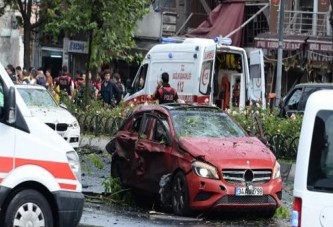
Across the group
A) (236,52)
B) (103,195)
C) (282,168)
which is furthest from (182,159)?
(236,52)

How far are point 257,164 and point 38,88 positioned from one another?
1097 centimetres

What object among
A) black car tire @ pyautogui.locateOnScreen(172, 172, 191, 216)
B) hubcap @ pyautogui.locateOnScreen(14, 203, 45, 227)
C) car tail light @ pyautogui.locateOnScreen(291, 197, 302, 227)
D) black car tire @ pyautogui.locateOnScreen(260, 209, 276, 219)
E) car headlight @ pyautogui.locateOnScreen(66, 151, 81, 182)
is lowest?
black car tire @ pyautogui.locateOnScreen(260, 209, 276, 219)

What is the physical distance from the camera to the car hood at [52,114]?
71.2 ft

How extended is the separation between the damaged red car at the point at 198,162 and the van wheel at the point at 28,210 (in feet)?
11.6

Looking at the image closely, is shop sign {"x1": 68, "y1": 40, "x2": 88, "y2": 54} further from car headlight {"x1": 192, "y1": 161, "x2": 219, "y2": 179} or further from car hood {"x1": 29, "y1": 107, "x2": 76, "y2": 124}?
car headlight {"x1": 192, "y1": 161, "x2": 219, "y2": 179}

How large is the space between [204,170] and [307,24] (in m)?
26.4

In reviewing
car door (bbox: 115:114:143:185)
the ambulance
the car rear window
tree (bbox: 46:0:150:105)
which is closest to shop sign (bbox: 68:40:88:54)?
tree (bbox: 46:0:150:105)

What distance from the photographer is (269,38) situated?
37250 mm

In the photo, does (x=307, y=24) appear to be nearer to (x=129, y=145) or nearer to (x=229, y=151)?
(x=129, y=145)

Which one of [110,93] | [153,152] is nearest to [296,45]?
[110,93]

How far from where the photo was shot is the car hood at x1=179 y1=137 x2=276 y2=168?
13.2 meters

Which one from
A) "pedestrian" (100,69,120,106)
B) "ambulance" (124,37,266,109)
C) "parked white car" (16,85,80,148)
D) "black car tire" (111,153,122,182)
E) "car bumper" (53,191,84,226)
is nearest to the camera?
"car bumper" (53,191,84,226)

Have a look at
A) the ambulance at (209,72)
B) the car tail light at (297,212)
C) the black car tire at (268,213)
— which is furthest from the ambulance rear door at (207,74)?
the car tail light at (297,212)

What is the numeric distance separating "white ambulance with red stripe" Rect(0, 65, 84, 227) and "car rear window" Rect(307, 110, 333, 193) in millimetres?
3781
